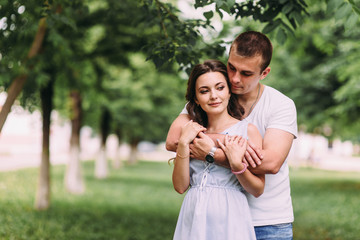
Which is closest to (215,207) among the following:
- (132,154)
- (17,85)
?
(17,85)

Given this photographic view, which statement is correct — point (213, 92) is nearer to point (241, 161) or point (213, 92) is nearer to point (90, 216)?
point (241, 161)

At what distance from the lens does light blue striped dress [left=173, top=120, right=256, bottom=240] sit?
2.46m

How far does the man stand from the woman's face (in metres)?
0.08

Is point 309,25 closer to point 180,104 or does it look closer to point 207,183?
point 207,183

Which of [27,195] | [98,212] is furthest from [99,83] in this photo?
[27,195]

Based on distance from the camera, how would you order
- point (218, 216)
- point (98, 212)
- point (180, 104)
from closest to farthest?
point (218, 216)
point (98, 212)
point (180, 104)

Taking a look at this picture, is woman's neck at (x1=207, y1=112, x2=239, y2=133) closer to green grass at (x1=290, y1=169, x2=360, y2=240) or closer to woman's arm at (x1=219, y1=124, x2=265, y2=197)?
woman's arm at (x1=219, y1=124, x2=265, y2=197)

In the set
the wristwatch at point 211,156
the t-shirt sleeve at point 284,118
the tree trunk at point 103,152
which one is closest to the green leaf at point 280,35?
the t-shirt sleeve at point 284,118

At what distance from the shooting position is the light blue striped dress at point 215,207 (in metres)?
2.46

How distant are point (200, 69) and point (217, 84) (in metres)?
0.15

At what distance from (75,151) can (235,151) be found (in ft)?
42.6

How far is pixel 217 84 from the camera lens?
261 cm

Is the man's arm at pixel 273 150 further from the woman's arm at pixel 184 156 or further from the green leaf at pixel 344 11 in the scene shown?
the green leaf at pixel 344 11

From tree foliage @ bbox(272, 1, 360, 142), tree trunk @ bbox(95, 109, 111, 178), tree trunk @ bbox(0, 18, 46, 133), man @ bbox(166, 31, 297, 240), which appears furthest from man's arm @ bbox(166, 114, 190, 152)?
tree trunk @ bbox(95, 109, 111, 178)
